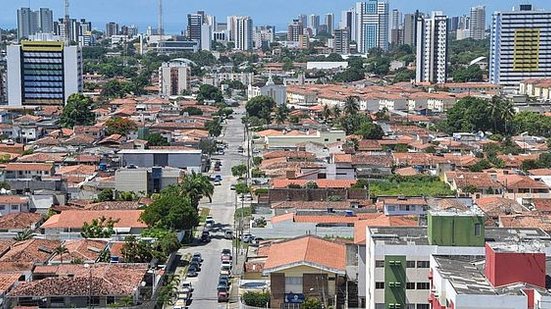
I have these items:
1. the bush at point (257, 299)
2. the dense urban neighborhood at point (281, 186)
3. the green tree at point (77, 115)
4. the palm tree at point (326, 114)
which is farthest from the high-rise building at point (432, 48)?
the bush at point (257, 299)

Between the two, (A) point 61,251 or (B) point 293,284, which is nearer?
(B) point 293,284

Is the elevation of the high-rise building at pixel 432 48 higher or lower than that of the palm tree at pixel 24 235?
higher

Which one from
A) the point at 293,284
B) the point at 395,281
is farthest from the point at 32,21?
the point at 395,281

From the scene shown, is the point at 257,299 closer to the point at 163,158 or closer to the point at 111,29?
the point at 163,158

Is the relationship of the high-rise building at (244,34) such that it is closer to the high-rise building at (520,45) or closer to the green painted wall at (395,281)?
the high-rise building at (520,45)

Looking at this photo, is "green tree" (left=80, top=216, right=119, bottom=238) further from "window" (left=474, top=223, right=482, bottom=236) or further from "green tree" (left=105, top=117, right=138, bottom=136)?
"green tree" (left=105, top=117, right=138, bottom=136)
